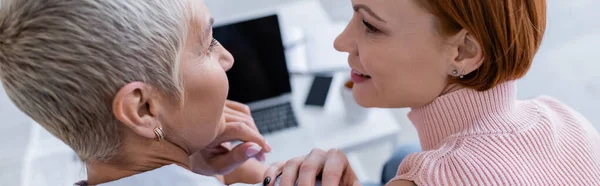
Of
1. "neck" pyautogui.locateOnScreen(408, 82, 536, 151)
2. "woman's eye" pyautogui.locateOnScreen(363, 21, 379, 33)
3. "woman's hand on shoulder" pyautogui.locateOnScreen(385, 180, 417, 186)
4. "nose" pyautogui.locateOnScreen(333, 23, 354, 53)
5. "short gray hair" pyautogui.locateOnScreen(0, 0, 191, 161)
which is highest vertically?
"short gray hair" pyautogui.locateOnScreen(0, 0, 191, 161)

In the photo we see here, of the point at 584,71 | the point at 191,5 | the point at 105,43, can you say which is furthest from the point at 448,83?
the point at 584,71

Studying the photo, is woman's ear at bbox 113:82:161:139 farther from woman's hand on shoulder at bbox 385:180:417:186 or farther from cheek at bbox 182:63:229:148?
woman's hand on shoulder at bbox 385:180:417:186

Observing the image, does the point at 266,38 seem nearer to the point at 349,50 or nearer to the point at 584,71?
the point at 349,50

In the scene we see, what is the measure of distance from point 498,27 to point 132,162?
59 centimetres

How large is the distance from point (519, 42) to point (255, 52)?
2.17 feet

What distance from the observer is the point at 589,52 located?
2.44 meters

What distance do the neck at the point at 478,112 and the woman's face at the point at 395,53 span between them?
0.11 ft

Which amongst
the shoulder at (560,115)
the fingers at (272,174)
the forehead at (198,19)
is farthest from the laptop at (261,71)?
the shoulder at (560,115)

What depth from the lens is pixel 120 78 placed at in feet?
2.18

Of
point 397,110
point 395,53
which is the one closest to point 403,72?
point 395,53

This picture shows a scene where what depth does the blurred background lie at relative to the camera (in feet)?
4.82

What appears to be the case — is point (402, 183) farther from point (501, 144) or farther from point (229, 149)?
point (229, 149)

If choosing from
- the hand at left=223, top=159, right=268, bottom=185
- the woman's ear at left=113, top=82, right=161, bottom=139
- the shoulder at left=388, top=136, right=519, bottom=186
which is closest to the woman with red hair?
the shoulder at left=388, top=136, right=519, bottom=186

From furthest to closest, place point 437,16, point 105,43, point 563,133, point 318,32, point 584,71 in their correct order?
point 584,71 < point 318,32 < point 563,133 < point 437,16 < point 105,43
